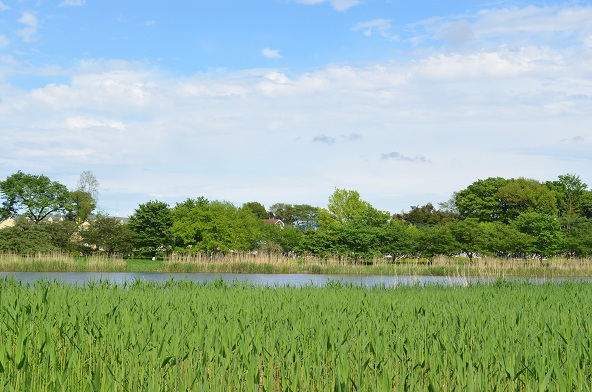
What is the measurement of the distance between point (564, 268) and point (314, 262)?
16.1 meters

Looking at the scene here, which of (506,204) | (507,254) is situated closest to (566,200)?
(506,204)

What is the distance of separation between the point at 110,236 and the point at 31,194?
778 inches

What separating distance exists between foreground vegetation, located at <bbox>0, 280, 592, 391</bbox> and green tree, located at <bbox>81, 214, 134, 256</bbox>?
43.4 meters

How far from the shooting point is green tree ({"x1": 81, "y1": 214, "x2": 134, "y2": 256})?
170 ft

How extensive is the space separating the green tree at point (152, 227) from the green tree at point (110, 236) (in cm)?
76

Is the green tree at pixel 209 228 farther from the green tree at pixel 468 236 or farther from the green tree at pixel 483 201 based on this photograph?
the green tree at pixel 483 201

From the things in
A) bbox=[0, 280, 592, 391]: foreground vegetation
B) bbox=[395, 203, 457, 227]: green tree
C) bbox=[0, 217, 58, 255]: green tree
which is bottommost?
bbox=[0, 280, 592, 391]: foreground vegetation

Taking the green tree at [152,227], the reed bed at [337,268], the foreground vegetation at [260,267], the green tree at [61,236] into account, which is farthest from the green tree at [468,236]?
the green tree at [61,236]

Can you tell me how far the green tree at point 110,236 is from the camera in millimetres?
51938

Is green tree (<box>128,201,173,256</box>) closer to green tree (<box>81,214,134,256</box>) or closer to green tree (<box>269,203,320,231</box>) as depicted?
green tree (<box>81,214,134,256</box>)

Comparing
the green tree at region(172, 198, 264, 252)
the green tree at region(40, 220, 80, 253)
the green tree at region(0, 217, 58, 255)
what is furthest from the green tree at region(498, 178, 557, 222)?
the green tree at region(0, 217, 58, 255)

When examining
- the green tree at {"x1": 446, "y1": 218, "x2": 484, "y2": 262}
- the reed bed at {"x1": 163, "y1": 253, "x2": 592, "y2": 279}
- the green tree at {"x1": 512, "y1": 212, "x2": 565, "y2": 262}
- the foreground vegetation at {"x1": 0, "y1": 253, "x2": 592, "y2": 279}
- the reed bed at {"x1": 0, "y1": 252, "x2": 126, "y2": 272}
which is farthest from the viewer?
the green tree at {"x1": 446, "y1": 218, "x2": 484, "y2": 262}

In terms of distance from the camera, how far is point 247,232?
53594 millimetres

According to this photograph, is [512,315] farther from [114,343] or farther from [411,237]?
[411,237]
